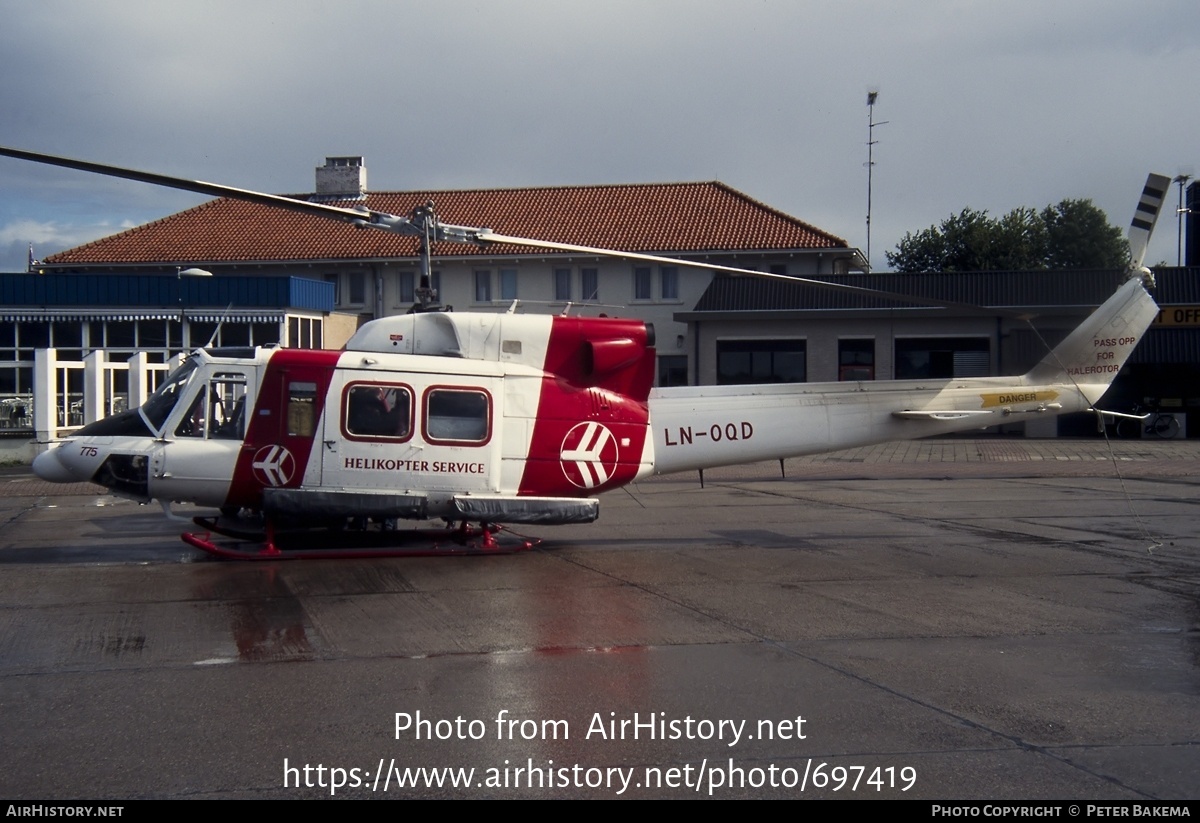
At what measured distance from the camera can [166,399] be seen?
11859 mm

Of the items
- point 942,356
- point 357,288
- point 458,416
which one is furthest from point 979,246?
point 458,416

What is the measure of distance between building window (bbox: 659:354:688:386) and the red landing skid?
2590 cm

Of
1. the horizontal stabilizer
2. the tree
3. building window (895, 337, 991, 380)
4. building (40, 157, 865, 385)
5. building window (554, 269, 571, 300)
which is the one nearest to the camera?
the horizontal stabilizer

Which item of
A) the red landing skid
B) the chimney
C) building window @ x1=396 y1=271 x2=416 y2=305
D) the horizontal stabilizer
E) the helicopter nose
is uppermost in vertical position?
the chimney

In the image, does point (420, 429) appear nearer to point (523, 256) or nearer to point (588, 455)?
point (588, 455)

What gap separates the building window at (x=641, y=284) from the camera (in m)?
38.8

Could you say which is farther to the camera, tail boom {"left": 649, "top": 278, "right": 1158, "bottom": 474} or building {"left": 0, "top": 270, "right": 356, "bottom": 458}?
building {"left": 0, "top": 270, "right": 356, "bottom": 458}

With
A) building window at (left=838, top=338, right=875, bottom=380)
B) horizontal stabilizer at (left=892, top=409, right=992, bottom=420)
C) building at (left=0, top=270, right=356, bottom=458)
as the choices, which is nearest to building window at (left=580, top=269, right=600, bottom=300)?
building window at (left=838, top=338, right=875, bottom=380)

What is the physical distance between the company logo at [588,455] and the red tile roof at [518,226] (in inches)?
968

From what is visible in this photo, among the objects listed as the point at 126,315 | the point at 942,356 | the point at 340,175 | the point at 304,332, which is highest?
the point at 340,175

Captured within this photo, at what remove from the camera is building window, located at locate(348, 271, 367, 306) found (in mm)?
37312

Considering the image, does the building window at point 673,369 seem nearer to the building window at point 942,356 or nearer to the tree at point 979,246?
the building window at point 942,356

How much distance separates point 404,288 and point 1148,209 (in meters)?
26.3

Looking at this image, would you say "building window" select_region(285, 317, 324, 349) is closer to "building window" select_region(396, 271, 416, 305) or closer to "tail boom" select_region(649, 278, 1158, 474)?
"building window" select_region(396, 271, 416, 305)
